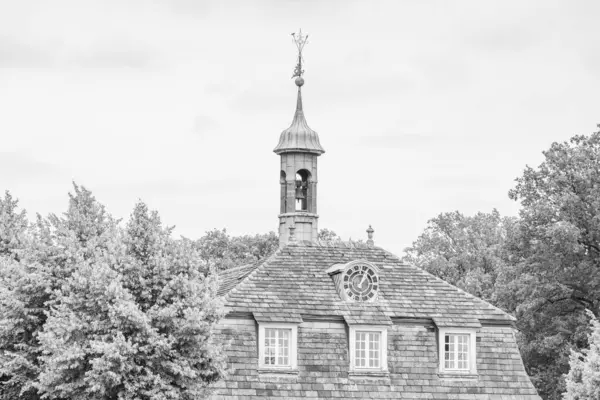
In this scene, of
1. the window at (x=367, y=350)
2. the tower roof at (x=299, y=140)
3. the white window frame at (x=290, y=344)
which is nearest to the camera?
the white window frame at (x=290, y=344)

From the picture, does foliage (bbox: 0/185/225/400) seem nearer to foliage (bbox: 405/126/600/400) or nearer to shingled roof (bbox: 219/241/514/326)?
shingled roof (bbox: 219/241/514/326)

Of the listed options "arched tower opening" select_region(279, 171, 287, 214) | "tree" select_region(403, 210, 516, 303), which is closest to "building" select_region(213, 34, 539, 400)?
"arched tower opening" select_region(279, 171, 287, 214)

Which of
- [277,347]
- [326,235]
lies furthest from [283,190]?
[326,235]

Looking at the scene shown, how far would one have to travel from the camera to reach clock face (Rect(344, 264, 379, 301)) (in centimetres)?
4803

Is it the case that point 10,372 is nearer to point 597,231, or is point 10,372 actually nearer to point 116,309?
point 116,309

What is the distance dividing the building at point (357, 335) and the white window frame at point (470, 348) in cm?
3

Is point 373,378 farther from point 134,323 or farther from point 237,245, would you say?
point 237,245

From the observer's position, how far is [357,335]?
47.4m

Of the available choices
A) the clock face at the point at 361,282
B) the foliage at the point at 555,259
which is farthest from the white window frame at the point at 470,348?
the foliage at the point at 555,259

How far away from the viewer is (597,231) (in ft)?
202

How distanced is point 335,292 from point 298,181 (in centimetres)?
557

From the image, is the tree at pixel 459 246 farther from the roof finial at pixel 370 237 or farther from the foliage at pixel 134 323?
the foliage at pixel 134 323

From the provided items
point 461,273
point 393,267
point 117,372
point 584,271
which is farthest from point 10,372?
point 461,273

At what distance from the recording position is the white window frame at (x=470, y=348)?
47812mm
